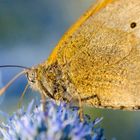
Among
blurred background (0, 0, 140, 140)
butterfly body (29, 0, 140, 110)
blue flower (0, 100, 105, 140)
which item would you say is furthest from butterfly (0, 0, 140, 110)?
blurred background (0, 0, 140, 140)

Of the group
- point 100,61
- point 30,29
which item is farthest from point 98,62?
point 30,29

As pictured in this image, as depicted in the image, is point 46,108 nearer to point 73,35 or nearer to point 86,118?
point 86,118

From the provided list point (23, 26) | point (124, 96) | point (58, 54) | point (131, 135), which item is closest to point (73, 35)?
point (58, 54)

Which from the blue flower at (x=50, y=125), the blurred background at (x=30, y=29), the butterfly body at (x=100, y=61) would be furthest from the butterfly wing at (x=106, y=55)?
the blurred background at (x=30, y=29)

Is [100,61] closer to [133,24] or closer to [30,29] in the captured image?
[133,24]

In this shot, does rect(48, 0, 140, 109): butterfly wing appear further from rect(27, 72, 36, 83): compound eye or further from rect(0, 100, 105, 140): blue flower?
rect(0, 100, 105, 140): blue flower
